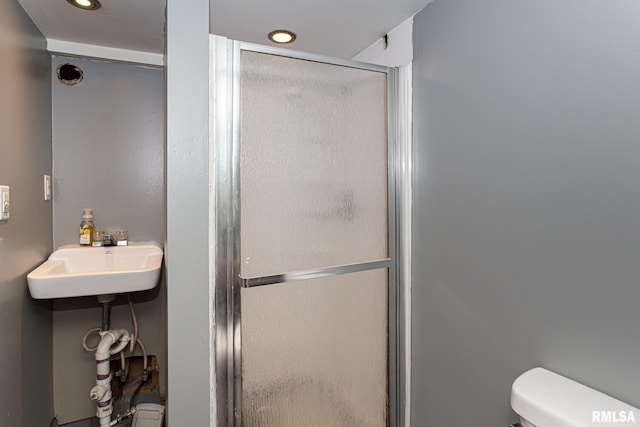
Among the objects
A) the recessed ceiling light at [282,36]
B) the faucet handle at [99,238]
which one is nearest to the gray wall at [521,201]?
the recessed ceiling light at [282,36]

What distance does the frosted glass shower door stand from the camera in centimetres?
133

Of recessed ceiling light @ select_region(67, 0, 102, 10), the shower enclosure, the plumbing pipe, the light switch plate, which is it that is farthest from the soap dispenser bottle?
the shower enclosure

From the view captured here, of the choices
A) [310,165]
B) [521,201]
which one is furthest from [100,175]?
[521,201]

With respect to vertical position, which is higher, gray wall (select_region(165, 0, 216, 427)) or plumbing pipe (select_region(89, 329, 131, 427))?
gray wall (select_region(165, 0, 216, 427))

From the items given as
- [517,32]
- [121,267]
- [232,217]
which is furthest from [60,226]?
[517,32]

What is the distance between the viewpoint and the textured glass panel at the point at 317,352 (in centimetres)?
135

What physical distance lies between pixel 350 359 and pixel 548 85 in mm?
1273

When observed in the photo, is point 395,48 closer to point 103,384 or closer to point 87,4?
point 87,4

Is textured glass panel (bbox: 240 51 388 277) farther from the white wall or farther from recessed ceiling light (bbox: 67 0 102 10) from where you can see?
recessed ceiling light (bbox: 67 0 102 10)

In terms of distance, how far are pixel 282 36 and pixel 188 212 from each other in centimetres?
115

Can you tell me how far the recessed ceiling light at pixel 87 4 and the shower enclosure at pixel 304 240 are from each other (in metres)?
0.73

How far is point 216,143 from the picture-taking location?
4.12ft

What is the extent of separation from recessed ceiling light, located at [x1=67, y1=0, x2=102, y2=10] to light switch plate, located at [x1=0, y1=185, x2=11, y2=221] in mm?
838

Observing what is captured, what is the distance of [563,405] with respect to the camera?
0.88 metres
